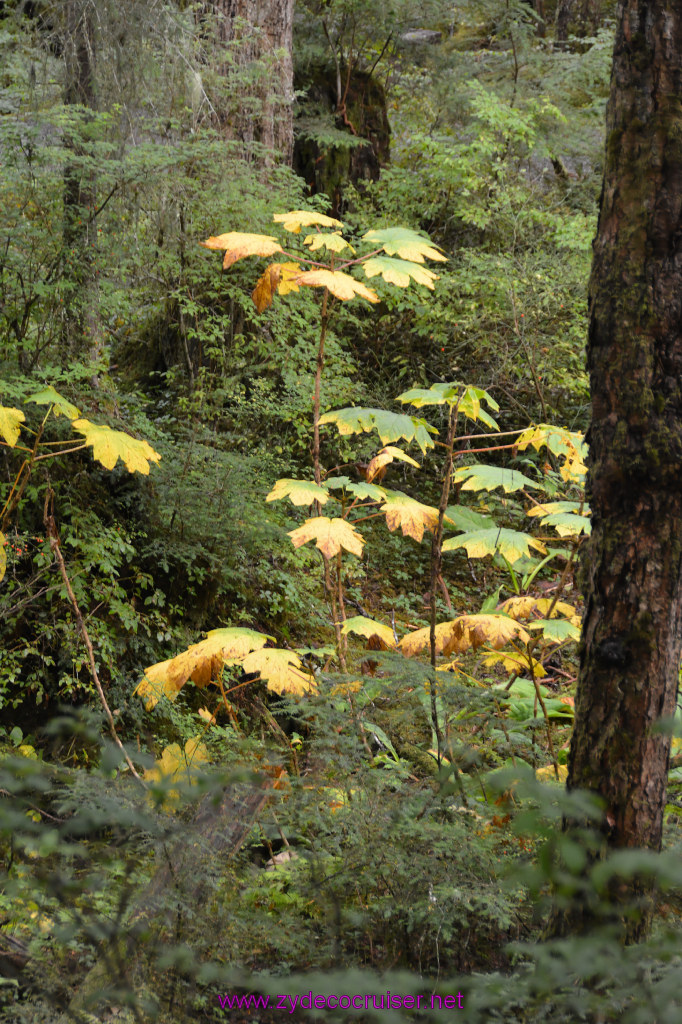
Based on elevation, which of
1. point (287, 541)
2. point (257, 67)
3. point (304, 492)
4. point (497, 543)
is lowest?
point (287, 541)

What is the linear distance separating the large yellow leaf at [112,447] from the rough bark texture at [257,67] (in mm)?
3433

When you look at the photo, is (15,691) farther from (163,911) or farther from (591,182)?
(591,182)

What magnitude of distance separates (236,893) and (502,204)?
665cm

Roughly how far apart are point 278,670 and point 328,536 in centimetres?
49

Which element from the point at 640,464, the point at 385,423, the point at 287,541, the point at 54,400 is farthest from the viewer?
the point at 287,541

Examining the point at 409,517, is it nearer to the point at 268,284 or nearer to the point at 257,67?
the point at 268,284

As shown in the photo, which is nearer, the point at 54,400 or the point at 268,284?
the point at 268,284

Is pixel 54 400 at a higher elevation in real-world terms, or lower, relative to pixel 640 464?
lower

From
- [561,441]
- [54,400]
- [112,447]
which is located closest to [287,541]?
[112,447]

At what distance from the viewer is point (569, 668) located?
192 inches

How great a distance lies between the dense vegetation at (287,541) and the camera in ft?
4.71

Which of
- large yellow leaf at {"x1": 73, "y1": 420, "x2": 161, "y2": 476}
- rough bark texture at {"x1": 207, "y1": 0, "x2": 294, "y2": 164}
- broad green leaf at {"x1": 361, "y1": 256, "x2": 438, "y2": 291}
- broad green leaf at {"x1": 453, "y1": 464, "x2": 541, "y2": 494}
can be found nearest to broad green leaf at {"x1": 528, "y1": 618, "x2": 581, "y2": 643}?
broad green leaf at {"x1": 453, "y1": 464, "x2": 541, "y2": 494}

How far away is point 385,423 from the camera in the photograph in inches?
96.7

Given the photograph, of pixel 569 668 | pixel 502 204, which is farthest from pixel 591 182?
pixel 569 668
